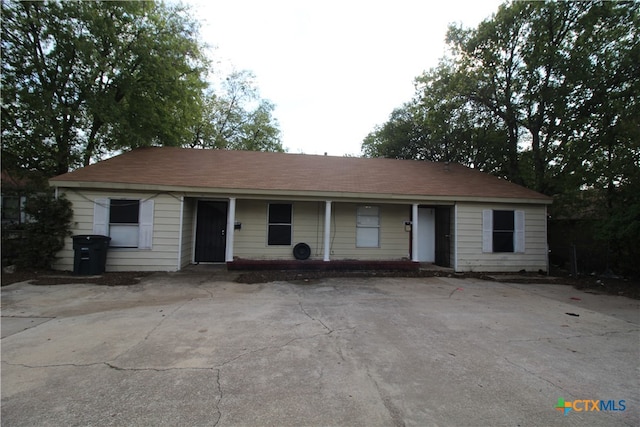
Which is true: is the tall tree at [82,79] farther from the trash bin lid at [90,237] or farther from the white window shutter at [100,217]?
the trash bin lid at [90,237]

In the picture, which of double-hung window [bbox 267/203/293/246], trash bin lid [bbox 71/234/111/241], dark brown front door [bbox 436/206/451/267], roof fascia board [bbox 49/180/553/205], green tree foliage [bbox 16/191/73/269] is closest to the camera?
trash bin lid [bbox 71/234/111/241]

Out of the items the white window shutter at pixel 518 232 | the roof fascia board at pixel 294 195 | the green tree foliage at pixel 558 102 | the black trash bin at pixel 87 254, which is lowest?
the black trash bin at pixel 87 254

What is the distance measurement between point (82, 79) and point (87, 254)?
6.78 meters

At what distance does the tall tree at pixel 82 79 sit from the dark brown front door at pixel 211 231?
4.26m

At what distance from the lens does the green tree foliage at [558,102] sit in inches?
340

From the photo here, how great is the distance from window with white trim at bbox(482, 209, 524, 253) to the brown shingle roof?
64 cm

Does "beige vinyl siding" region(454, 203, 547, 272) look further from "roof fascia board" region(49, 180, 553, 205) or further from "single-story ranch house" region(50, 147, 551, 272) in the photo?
"roof fascia board" region(49, 180, 553, 205)

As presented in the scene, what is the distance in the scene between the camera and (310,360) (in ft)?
10.9

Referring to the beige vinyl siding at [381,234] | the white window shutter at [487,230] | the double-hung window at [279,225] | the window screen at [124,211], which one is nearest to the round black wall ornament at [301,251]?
the double-hung window at [279,225]

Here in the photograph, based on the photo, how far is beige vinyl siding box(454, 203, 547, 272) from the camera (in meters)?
9.95

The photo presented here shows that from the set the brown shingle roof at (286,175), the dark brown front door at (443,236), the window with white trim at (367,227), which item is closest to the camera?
the brown shingle roof at (286,175)

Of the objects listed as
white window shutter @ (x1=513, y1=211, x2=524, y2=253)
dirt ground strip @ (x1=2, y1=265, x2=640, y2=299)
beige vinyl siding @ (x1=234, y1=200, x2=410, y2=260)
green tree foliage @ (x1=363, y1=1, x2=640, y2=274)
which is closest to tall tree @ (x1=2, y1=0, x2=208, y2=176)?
dirt ground strip @ (x1=2, y1=265, x2=640, y2=299)

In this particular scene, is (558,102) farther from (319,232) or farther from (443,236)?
(319,232)

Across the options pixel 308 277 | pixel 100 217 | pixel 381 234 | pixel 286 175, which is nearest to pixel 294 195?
pixel 286 175
